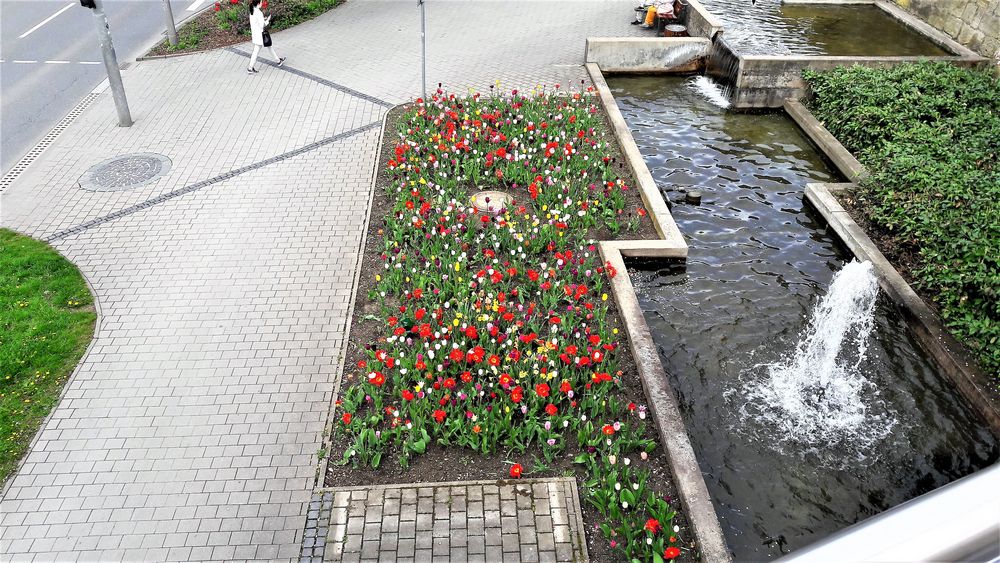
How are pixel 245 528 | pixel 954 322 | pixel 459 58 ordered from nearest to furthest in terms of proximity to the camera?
pixel 245 528
pixel 954 322
pixel 459 58

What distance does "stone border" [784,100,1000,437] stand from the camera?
22.0 feet

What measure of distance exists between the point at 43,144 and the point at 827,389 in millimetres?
11976

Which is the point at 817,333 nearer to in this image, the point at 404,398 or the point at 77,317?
the point at 404,398

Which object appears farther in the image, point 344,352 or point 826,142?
point 826,142

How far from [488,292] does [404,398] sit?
177 cm

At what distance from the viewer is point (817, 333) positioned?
7590 mm

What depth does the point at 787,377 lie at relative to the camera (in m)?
7.00

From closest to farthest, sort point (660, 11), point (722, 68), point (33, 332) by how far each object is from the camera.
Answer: point (33, 332)
point (722, 68)
point (660, 11)

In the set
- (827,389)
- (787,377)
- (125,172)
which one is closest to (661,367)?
(787,377)

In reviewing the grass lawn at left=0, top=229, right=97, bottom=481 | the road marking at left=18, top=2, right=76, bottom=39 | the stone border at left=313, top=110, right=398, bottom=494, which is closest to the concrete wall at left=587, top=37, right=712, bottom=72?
the stone border at left=313, top=110, right=398, bottom=494

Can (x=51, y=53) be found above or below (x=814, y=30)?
above

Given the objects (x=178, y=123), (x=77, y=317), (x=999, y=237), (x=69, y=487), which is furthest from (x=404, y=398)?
(x=178, y=123)

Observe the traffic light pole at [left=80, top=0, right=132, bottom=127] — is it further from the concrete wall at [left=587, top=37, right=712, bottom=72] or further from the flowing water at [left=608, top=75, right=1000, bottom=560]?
the flowing water at [left=608, top=75, right=1000, bottom=560]

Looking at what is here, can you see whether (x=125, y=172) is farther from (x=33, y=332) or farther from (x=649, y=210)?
(x=649, y=210)
